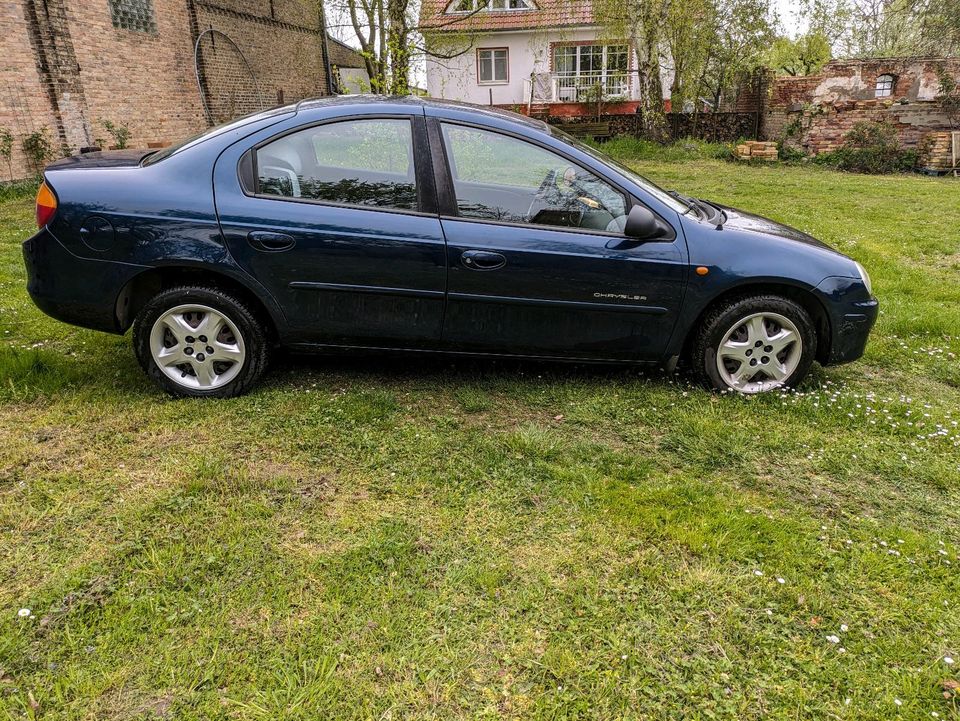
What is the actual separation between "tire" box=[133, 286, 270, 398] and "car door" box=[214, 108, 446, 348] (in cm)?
24

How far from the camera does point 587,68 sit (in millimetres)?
26594

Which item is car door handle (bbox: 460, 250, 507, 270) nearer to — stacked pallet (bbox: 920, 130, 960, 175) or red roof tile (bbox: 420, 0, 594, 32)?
stacked pallet (bbox: 920, 130, 960, 175)

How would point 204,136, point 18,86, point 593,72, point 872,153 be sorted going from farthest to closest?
point 593,72 < point 872,153 < point 18,86 < point 204,136

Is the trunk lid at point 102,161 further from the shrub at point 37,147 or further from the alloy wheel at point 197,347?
the shrub at point 37,147

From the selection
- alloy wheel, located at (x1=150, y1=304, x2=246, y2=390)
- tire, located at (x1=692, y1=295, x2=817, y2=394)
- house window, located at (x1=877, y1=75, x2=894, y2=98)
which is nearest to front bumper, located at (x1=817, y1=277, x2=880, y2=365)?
tire, located at (x1=692, y1=295, x2=817, y2=394)

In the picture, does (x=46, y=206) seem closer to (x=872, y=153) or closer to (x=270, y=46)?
(x=872, y=153)

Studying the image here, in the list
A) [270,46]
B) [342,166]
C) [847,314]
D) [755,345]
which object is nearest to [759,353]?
[755,345]

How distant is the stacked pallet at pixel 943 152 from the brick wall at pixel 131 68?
14.3m

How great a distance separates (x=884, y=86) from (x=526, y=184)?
21.0 meters

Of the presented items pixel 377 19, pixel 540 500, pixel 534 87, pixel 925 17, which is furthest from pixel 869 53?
pixel 540 500

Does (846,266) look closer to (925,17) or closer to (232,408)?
(232,408)

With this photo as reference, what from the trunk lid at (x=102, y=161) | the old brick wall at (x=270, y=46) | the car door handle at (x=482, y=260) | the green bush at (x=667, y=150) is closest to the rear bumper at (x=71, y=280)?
the trunk lid at (x=102, y=161)

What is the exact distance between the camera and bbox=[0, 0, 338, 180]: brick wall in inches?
460

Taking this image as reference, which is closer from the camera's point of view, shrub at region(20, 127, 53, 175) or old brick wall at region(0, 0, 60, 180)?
old brick wall at region(0, 0, 60, 180)
